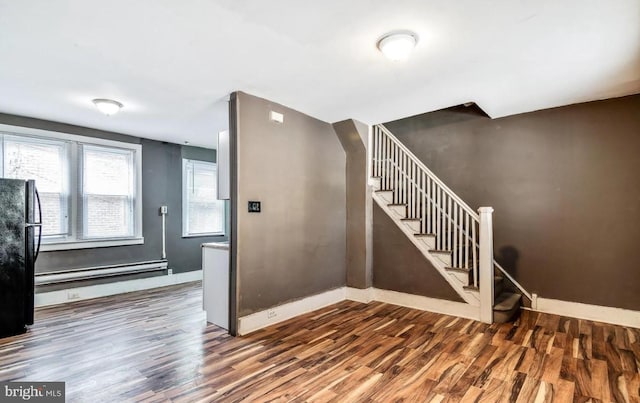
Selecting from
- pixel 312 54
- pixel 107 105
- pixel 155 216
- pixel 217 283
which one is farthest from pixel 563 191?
pixel 155 216

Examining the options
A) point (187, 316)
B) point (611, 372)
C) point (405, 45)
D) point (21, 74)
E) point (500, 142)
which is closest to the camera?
point (405, 45)

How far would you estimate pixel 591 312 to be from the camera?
12.2ft

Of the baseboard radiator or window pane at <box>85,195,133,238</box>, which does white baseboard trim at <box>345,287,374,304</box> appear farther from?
→ window pane at <box>85,195,133,238</box>

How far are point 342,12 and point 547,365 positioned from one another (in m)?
3.09

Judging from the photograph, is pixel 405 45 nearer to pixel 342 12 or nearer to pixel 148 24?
pixel 342 12

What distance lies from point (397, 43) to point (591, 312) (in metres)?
3.79

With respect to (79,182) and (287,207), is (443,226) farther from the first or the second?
(79,182)

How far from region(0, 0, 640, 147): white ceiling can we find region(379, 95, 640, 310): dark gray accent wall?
1.21 ft

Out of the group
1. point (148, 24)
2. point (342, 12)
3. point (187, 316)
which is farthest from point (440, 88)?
point (187, 316)

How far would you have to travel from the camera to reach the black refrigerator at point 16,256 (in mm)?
3303

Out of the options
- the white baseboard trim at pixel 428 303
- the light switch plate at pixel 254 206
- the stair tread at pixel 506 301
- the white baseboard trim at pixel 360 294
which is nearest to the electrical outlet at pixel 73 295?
the light switch plate at pixel 254 206

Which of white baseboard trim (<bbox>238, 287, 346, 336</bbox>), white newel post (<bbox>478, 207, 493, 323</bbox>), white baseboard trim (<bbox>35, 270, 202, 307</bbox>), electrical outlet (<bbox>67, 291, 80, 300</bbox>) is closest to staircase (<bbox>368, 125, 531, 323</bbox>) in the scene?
white newel post (<bbox>478, 207, 493, 323</bbox>)

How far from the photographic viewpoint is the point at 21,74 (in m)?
2.95

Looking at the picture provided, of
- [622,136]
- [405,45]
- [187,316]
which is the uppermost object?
[405,45]
